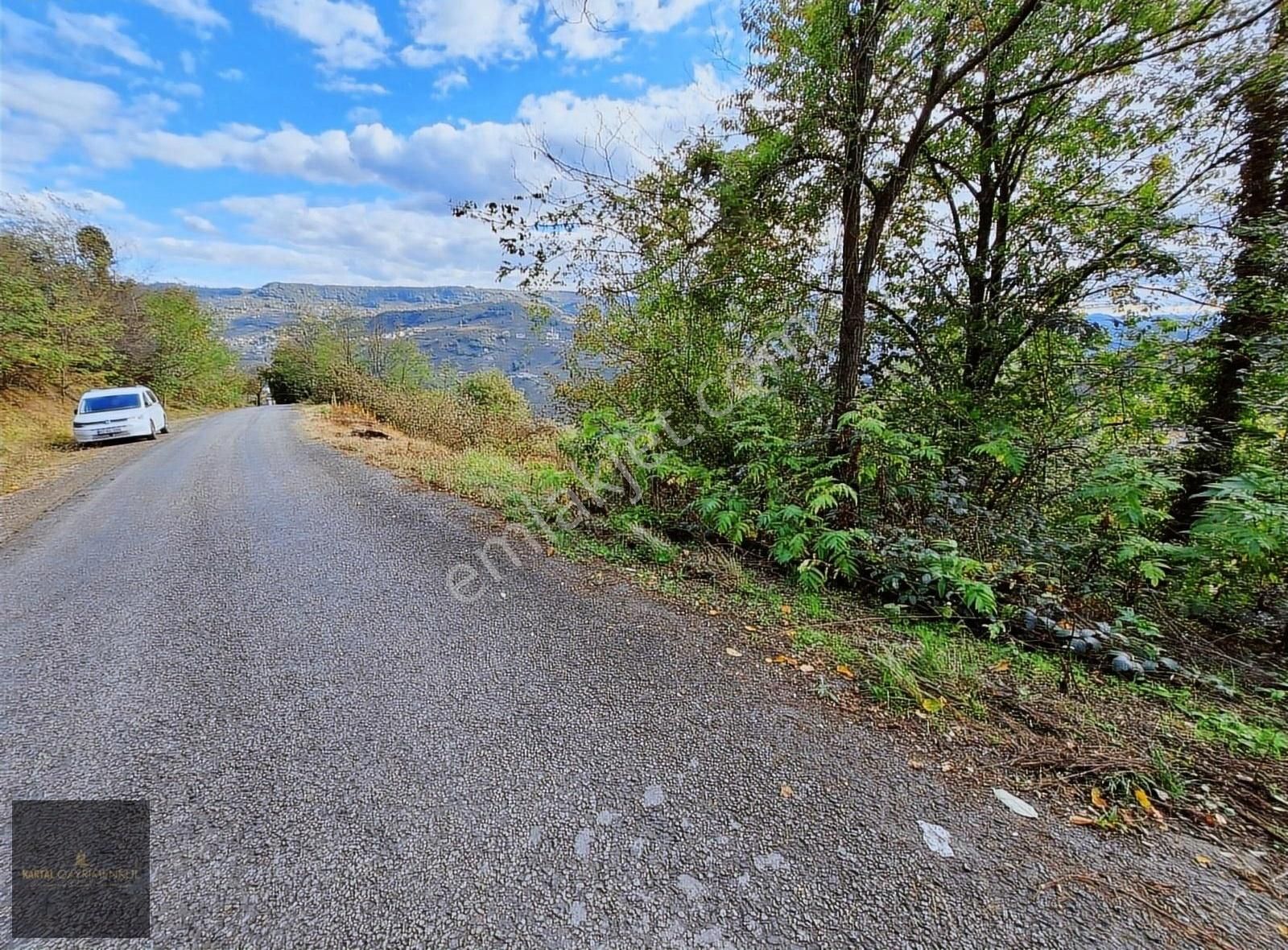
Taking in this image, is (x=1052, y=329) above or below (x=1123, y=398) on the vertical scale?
above

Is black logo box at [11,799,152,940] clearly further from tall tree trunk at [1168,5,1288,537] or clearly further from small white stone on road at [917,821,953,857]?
tall tree trunk at [1168,5,1288,537]

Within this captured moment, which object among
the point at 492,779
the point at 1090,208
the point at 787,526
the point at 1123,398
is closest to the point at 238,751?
the point at 492,779

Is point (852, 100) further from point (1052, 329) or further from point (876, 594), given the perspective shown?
point (876, 594)

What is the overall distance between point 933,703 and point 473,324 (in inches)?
776

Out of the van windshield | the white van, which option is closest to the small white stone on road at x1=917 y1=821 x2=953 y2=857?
the white van

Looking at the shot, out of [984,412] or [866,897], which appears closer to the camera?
[866,897]

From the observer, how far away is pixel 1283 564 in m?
2.94

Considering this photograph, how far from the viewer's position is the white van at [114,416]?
8930mm

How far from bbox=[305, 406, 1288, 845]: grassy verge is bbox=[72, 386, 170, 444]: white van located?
1182cm

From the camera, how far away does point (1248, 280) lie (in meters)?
3.28

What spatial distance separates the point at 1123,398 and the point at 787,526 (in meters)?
2.95

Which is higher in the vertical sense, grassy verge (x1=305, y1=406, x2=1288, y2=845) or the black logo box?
grassy verge (x1=305, y1=406, x2=1288, y2=845)

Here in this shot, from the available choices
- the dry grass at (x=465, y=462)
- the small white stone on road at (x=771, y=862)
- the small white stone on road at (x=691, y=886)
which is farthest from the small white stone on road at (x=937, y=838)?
the dry grass at (x=465, y=462)

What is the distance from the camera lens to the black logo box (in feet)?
4.06
